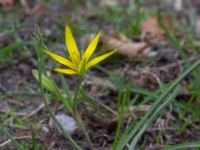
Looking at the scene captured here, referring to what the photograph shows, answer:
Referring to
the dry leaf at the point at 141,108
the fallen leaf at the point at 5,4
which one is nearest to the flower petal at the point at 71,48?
the dry leaf at the point at 141,108

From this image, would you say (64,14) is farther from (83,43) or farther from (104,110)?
(104,110)

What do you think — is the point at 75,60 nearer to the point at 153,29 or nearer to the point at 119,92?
the point at 119,92

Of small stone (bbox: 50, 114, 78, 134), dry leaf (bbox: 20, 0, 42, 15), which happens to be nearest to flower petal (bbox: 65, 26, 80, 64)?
small stone (bbox: 50, 114, 78, 134)

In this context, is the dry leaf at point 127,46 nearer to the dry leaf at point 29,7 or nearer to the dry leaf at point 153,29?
the dry leaf at point 153,29

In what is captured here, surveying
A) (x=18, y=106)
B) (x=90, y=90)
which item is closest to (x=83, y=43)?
(x=90, y=90)

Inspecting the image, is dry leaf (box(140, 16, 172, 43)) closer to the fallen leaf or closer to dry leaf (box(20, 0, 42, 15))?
dry leaf (box(20, 0, 42, 15))

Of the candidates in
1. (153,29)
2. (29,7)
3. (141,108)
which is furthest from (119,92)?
(29,7)
